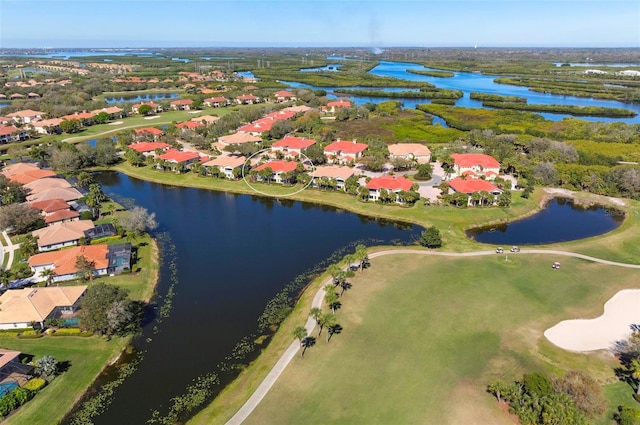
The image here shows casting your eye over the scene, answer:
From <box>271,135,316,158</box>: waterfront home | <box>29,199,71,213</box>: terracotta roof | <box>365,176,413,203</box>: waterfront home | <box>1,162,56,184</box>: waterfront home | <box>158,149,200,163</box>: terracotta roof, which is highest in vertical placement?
<box>271,135,316,158</box>: waterfront home

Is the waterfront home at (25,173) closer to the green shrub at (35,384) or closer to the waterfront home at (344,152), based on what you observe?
the green shrub at (35,384)

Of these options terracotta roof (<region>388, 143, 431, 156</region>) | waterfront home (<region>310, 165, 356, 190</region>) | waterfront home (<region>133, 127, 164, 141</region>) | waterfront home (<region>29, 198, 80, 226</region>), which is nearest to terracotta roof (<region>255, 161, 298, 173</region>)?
waterfront home (<region>310, 165, 356, 190</region>)

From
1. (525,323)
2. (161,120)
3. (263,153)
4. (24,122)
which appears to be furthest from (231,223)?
(24,122)

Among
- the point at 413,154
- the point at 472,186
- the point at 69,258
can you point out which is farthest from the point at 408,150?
the point at 69,258

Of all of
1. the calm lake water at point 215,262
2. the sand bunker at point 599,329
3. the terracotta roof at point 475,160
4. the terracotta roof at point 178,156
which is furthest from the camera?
the terracotta roof at point 178,156

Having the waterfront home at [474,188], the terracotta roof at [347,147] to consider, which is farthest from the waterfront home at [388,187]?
the terracotta roof at [347,147]

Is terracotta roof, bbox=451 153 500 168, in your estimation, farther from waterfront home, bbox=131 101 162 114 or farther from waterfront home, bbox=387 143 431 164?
waterfront home, bbox=131 101 162 114
